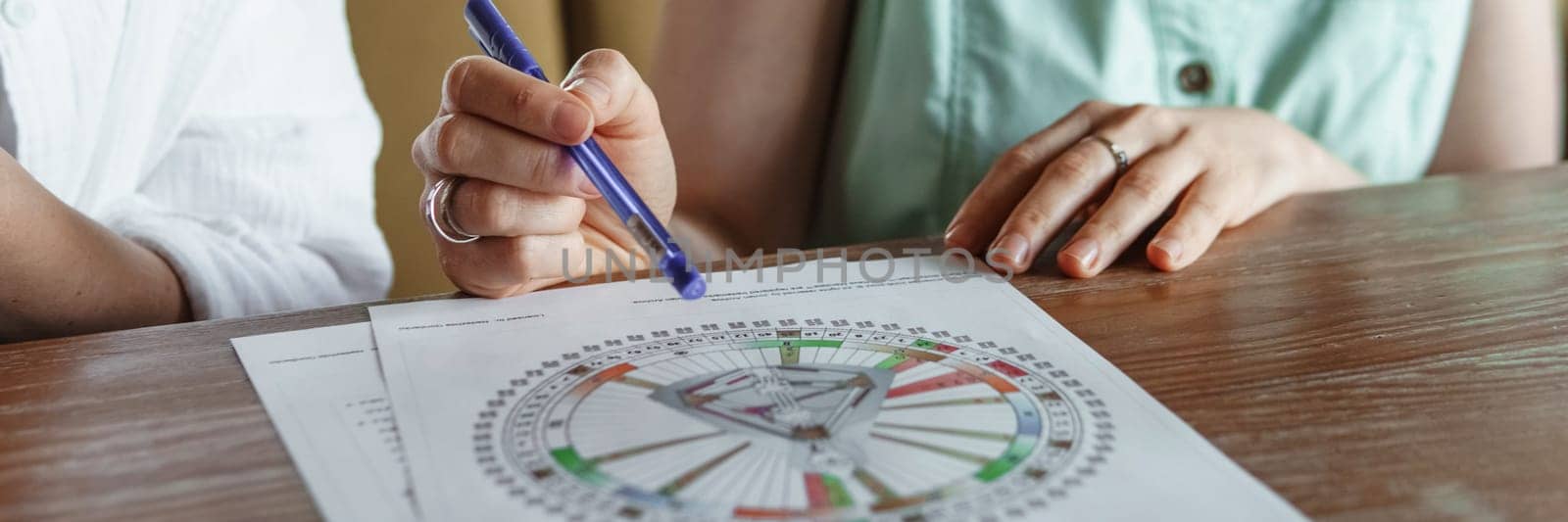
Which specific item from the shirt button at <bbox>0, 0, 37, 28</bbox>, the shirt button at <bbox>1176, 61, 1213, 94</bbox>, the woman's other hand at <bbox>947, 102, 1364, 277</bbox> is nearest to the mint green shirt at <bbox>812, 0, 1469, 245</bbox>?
the shirt button at <bbox>1176, 61, 1213, 94</bbox>

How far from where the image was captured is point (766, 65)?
0.82m

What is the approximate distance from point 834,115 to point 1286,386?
21.4 inches

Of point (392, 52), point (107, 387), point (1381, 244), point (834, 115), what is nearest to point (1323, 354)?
point (1381, 244)

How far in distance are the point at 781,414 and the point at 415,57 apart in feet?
3.04

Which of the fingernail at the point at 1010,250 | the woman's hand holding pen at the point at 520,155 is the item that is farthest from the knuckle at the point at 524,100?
the fingernail at the point at 1010,250

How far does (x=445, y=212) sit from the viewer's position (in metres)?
0.48

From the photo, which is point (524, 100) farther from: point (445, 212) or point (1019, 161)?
point (1019, 161)

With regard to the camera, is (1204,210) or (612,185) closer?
(612,185)

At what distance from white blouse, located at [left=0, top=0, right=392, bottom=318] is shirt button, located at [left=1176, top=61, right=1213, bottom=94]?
1.79ft

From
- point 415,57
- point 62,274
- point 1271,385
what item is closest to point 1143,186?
point 1271,385

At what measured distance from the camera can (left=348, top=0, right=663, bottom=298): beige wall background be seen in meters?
1.15

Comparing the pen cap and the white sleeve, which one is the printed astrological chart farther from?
the white sleeve

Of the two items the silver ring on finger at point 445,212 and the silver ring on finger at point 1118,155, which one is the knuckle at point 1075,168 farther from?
the silver ring on finger at point 445,212

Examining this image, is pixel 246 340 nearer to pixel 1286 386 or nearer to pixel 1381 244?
pixel 1286 386
